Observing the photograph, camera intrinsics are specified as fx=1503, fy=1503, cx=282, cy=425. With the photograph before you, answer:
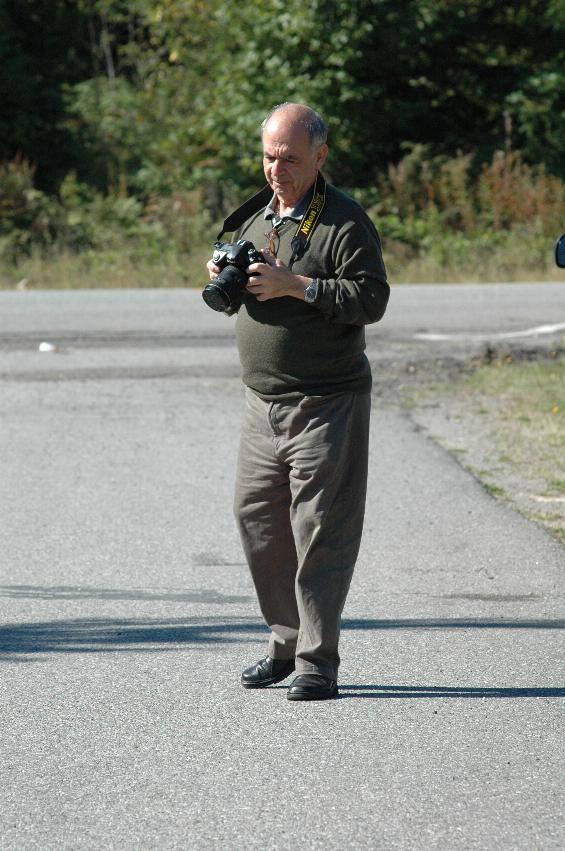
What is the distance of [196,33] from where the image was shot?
93.0 ft

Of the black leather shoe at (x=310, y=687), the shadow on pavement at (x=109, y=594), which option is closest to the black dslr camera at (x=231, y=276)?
the black leather shoe at (x=310, y=687)

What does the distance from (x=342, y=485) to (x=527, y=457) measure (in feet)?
15.0

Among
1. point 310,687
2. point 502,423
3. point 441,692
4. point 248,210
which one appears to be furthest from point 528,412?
point 310,687

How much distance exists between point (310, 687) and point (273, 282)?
4.41 ft

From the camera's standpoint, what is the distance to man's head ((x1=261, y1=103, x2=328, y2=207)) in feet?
15.4

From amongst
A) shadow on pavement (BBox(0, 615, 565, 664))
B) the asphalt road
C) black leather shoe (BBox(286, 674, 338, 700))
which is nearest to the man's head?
black leather shoe (BBox(286, 674, 338, 700))

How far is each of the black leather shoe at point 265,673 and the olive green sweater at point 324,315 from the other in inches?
36.6

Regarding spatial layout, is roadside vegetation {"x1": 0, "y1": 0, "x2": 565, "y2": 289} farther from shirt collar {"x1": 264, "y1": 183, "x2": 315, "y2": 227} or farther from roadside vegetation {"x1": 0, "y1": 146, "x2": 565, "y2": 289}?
shirt collar {"x1": 264, "y1": 183, "x2": 315, "y2": 227}

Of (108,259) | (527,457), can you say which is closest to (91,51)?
(108,259)

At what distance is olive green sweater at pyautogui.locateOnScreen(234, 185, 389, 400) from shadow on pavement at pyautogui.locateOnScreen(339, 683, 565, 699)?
3.36ft

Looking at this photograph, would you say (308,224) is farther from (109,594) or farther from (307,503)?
(109,594)

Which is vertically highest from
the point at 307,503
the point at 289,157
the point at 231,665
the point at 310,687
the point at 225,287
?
the point at 289,157

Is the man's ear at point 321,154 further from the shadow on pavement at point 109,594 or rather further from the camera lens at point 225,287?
the shadow on pavement at point 109,594

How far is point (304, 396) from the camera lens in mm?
4863
